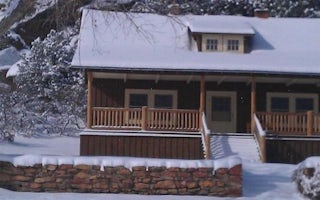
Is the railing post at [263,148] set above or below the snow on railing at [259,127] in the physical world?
below

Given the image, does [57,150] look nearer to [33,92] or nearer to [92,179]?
[92,179]

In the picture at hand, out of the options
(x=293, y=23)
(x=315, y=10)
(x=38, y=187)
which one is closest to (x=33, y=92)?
(x=293, y=23)

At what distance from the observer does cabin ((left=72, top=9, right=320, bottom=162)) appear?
83.6 feet

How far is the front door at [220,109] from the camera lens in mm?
28688

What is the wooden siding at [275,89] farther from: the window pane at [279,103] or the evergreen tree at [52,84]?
the evergreen tree at [52,84]

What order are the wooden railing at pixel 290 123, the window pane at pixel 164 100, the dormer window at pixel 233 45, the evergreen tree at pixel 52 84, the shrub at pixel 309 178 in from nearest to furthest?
the shrub at pixel 309 178 → the wooden railing at pixel 290 123 → the window pane at pixel 164 100 → the dormer window at pixel 233 45 → the evergreen tree at pixel 52 84

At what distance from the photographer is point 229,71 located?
25.5 metres

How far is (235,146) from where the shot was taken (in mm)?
25500

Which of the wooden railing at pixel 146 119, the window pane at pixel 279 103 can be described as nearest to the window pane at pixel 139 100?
the wooden railing at pixel 146 119

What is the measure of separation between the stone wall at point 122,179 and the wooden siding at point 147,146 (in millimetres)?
8354

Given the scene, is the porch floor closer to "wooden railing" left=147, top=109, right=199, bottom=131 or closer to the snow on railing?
the snow on railing

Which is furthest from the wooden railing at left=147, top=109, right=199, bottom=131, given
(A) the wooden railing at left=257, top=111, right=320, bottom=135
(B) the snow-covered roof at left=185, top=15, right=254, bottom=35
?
(B) the snow-covered roof at left=185, top=15, right=254, bottom=35

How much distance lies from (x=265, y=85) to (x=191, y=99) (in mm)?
3340

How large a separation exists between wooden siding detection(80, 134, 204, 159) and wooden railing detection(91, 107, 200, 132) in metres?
0.50
